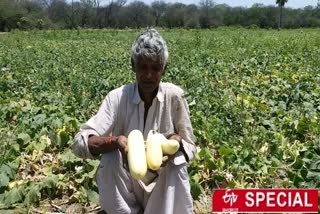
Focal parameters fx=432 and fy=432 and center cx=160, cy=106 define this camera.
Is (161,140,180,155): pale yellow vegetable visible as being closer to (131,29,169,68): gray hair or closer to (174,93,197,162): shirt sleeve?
(174,93,197,162): shirt sleeve

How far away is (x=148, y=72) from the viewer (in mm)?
2303

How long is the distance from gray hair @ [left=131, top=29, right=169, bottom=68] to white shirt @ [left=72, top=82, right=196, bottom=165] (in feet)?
0.76

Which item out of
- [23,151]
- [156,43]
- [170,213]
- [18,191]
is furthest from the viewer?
[23,151]

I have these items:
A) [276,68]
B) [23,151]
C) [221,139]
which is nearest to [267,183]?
[221,139]

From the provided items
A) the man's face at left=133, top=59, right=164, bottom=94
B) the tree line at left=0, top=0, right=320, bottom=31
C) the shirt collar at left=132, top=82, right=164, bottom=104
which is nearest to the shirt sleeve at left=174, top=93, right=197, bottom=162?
the shirt collar at left=132, top=82, right=164, bottom=104

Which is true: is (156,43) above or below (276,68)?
above

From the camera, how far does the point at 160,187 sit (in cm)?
244

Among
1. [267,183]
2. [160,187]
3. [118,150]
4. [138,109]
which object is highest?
[138,109]

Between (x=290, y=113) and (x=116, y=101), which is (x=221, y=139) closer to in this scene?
(x=290, y=113)

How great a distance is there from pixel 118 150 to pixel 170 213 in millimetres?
466

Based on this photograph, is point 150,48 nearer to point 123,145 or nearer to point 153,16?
point 123,145

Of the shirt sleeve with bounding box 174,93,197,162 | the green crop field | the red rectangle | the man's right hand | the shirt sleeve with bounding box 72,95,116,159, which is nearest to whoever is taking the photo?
the red rectangle

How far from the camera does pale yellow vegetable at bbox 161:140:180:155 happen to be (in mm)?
2260

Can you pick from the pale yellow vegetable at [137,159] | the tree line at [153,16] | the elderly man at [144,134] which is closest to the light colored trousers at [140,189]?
the elderly man at [144,134]
